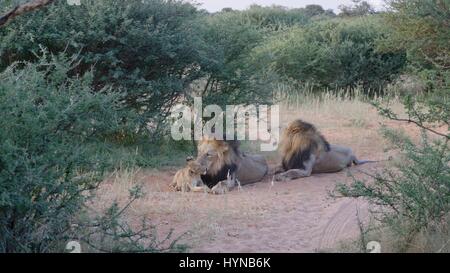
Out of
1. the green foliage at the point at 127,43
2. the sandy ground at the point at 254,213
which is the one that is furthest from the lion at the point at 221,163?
the green foliage at the point at 127,43

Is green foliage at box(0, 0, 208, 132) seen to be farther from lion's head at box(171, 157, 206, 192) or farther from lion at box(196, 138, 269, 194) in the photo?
lion's head at box(171, 157, 206, 192)

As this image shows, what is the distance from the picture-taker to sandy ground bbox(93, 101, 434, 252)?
20.8 feet

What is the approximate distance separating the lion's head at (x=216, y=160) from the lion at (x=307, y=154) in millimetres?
928

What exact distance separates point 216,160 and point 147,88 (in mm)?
2071

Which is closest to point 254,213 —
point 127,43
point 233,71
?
point 127,43

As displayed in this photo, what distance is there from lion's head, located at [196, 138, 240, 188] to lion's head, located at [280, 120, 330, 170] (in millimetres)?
1131

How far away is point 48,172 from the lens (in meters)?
4.95

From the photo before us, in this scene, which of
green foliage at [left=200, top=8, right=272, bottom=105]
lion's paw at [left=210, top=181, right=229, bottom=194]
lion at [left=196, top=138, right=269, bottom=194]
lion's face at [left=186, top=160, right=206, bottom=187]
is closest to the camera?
lion's paw at [left=210, top=181, right=229, bottom=194]

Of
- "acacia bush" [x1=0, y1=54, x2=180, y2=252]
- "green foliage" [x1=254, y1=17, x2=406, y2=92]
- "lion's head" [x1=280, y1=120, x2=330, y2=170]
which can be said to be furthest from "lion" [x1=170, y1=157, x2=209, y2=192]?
"green foliage" [x1=254, y1=17, x2=406, y2=92]

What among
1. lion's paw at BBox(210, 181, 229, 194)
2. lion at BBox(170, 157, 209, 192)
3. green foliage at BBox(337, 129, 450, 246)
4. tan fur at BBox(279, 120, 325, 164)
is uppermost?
green foliage at BBox(337, 129, 450, 246)

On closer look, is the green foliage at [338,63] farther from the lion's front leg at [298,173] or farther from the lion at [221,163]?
the lion at [221,163]

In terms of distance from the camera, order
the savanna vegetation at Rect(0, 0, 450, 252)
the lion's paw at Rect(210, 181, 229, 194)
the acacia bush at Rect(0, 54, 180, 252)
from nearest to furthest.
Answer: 1. the acacia bush at Rect(0, 54, 180, 252)
2. the savanna vegetation at Rect(0, 0, 450, 252)
3. the lion's paw at Rect(210, 181, 229, 194)
